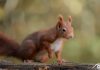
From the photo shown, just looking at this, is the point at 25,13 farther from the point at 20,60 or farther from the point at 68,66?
the point at 68,66

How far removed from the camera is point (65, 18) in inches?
325

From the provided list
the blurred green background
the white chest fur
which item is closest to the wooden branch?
the white chest fur

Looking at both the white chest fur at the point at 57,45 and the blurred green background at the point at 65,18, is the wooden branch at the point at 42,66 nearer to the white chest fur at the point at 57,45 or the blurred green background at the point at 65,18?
the white chest fur at the point at 57,45

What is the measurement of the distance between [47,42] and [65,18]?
10.7ft

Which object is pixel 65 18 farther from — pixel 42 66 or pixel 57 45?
pixel 42 66

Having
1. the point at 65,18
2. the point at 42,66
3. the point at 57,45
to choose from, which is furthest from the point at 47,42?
the point at 65,18

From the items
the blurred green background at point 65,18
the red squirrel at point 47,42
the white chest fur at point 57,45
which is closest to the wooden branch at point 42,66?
the red squirrel at point 47,42

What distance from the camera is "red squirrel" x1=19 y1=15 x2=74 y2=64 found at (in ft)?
16.2

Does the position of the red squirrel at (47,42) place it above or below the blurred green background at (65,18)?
below

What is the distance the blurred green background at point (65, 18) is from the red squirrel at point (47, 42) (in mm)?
2765

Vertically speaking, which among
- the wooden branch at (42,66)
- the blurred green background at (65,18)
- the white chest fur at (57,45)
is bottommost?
the wooden branch at (42,66)

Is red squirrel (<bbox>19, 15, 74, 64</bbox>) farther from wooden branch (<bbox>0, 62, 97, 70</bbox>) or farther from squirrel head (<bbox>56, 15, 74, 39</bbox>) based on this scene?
wooden branch (<bbox>0, 62, 97, 70</bbox>)

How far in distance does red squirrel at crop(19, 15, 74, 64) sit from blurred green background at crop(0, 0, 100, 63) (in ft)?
9.07

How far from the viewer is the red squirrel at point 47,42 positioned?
4941 millimetres
